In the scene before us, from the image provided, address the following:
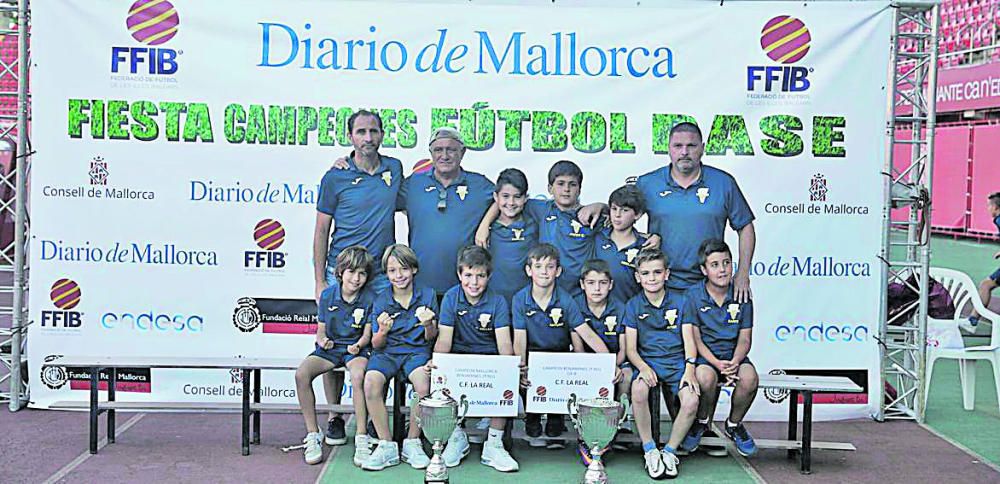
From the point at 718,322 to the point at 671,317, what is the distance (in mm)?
246

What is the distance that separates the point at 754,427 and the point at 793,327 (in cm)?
64

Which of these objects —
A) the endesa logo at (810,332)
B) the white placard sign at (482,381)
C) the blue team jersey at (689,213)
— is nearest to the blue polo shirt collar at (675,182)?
the blue team jersey at (689,213)

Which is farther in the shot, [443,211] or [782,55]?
[782,55]

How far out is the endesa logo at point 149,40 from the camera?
6.68 m

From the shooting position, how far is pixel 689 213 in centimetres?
640

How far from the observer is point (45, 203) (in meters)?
6.76

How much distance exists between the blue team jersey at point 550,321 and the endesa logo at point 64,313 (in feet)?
9.05

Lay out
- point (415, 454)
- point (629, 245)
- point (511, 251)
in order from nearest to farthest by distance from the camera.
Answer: point (415, 454)
point (629, 245)
point (511, 251)

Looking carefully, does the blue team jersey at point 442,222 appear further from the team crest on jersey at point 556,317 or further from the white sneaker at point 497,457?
the white sneaker at point 497,457

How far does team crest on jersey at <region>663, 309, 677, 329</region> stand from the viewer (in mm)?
5848

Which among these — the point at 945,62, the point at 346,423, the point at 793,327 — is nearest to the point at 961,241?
the point at 945,62

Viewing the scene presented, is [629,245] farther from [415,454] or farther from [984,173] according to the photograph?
[984,173]

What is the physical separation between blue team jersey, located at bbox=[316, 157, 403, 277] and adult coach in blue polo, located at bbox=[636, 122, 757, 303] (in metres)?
1.45

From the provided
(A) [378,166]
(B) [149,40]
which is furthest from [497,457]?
(B) [149,40]
